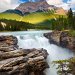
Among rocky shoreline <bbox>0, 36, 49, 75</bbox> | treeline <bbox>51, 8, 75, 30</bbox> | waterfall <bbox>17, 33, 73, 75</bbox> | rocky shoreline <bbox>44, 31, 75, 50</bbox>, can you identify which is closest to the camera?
rocky shoreline <bbox>0, 36, 49, 75</bbox>

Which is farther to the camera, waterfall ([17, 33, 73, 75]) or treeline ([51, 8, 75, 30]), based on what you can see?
treeline ([51, 8, 75, 30])

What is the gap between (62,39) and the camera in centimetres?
9650

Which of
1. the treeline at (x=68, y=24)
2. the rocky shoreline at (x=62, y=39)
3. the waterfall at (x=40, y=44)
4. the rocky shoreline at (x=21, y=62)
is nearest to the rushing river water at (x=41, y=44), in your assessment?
the waterfall at (x=40, y=44)

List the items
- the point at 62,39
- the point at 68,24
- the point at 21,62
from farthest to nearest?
the point at 68,24, the point at 62,39, the point at 21,62

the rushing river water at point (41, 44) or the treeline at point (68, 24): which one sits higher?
the treeline at point (68, 24)

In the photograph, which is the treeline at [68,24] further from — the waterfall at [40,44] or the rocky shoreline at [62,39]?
the waterfall at [40,44]

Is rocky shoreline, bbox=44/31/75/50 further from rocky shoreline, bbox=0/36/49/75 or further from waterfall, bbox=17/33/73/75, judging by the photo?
rocky shoreline, bbox=0/36/49/75

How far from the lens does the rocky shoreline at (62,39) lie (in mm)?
91925

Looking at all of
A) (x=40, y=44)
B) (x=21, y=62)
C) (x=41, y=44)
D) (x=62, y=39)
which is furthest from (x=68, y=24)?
(x=21, y=62)

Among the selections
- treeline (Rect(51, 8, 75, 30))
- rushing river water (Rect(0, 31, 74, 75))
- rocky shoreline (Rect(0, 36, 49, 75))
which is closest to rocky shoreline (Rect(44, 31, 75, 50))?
rushing river water (Rect(0, 31, 74, 75))

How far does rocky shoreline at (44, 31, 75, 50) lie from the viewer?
3619 inches

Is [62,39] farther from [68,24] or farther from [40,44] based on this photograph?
[68,24]

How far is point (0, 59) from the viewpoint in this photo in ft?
179

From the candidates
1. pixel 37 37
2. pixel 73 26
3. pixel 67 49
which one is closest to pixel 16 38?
pixel 37 37
